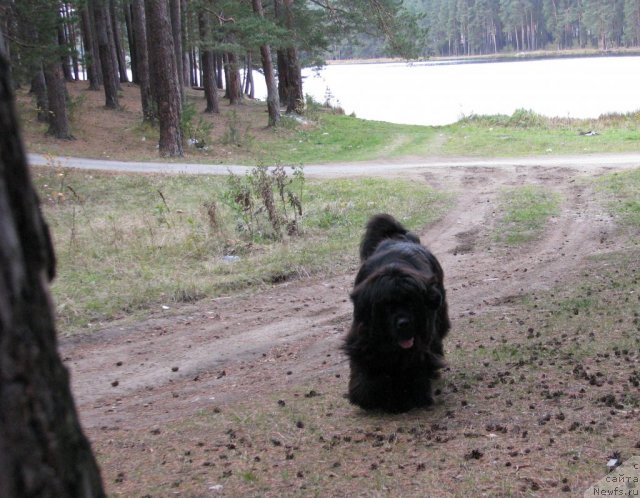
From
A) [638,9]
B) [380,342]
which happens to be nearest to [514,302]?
[380,342]

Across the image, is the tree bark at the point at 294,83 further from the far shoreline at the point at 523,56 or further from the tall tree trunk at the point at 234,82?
the far shoreline at the point at 523,56

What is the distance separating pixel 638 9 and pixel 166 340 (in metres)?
86.4

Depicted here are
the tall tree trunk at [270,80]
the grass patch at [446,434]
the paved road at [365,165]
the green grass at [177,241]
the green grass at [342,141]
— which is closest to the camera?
the grass patch at [446,434]

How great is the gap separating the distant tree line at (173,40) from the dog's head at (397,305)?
15454 mm

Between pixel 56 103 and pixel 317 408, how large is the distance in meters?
21.7

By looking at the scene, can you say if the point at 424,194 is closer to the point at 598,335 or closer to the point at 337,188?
the point at 337,188

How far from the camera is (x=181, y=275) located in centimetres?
1145

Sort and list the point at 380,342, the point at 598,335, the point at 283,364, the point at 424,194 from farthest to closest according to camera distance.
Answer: the point at 424,194, the point at 283,364, the point at 598,335, the point at 380,342

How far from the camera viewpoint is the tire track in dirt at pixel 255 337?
7.08m

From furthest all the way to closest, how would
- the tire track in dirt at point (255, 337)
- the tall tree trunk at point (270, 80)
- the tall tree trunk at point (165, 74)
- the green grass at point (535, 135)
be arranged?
the tall tree trunk at point (270, 80) → the green grass at point (535, 135) → the tall tree trunk at point (165, 74) → the tire track in dirt at point (255, 337)

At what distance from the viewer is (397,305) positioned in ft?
17.5

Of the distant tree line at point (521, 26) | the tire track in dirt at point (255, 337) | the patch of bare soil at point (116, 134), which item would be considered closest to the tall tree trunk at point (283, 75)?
the patch of bare soil at point (116, 134)

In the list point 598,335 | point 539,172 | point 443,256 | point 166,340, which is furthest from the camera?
point 539,172

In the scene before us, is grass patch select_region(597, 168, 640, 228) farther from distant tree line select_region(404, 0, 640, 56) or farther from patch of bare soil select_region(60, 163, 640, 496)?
distant tree line select_region(404, 0, 640, 56)
